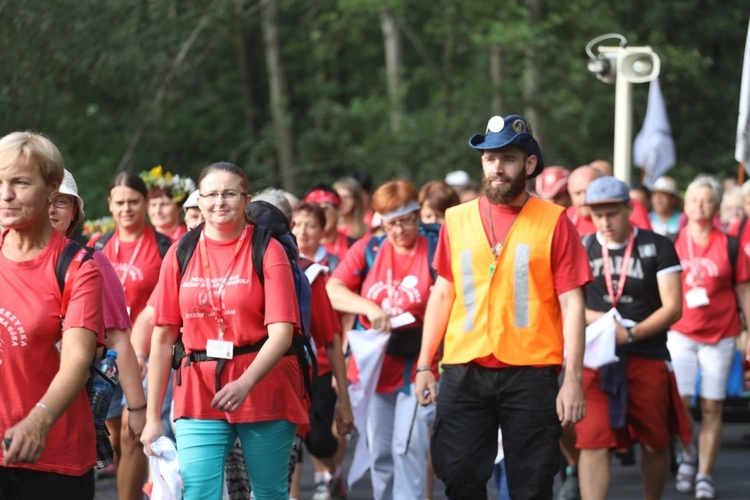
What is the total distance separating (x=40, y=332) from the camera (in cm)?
466

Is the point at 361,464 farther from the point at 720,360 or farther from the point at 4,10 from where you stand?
the point at 4,10

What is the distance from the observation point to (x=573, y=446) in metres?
9.18

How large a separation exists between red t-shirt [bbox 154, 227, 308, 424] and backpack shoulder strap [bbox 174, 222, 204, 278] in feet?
0.10

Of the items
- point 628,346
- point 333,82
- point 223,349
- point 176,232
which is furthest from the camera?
point 333,82

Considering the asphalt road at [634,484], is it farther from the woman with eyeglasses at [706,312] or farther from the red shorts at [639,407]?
the red shorts at [639,407]

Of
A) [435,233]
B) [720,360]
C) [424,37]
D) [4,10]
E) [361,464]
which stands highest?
[424,37]

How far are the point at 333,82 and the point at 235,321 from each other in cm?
2600

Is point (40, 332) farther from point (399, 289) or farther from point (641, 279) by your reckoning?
point (641, 279)

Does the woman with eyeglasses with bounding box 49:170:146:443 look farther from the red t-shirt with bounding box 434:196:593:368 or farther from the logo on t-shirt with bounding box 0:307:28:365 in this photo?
the red t-shirt with bounding box 434:196:593:368

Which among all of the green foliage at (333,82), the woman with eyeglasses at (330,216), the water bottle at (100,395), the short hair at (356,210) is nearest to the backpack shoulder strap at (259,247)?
the water bottle at (100,395)

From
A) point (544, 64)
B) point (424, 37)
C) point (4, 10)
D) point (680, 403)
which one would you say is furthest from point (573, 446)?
point (424, 37)

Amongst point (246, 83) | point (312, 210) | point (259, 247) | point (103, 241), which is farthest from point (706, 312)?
point (246, 83)

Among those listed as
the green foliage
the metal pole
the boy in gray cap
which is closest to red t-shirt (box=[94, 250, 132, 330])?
the boy in gray cap

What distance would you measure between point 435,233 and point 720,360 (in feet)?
9.14
